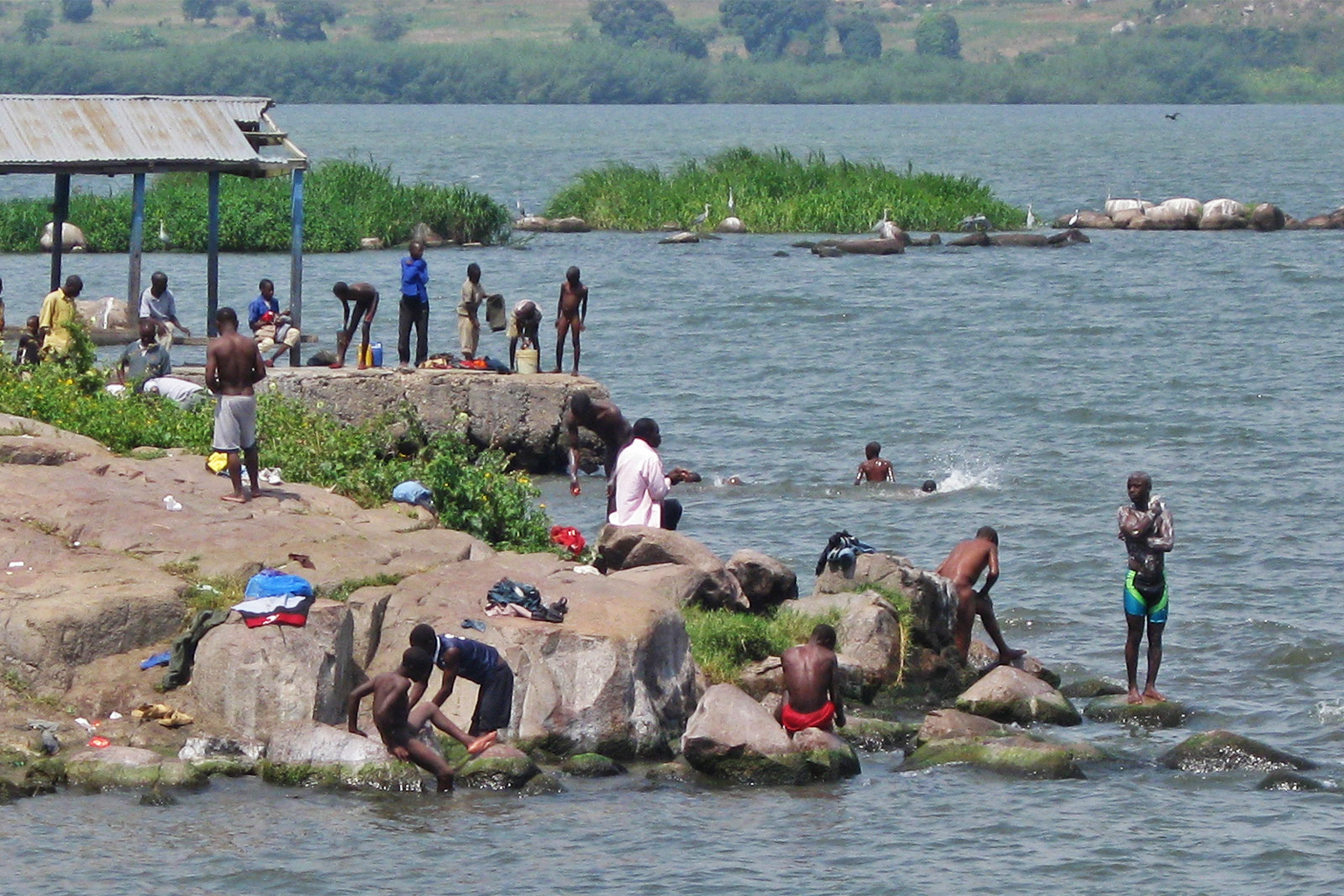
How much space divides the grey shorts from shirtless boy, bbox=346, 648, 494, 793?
10.2 ft

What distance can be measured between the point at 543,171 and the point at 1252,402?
5926 centimetres

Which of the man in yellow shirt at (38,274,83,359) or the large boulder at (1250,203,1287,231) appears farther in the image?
the large boulder at (1250,203,1287,231)

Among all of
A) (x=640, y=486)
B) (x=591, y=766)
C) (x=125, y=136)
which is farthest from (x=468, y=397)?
(x=591, y=766)

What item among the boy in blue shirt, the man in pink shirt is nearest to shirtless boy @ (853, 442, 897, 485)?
the boy in blue shirt

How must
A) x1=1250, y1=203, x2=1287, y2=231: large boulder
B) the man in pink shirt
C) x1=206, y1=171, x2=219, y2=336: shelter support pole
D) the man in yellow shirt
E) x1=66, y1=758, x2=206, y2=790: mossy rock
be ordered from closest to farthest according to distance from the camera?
x1=66, y1=758, x2=206, y2=790: mossy rock < the man in pink shirt < the man in yellow shirt < x1=206, y1=171, x2=219, y2=336: shelter support pole < x1=1250, y1=203, x2=1287, y2=231: large boulder

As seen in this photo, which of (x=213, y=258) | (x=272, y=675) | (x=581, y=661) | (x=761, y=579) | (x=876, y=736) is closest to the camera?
(x=272, y=675)

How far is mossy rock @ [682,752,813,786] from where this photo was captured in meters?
13.0

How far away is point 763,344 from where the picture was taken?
1387 inches

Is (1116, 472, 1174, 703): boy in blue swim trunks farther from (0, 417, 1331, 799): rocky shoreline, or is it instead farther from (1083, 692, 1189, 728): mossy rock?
(0, 417, 1331, 799): rocky shoreline

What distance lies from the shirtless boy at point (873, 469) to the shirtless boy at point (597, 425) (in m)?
5.36

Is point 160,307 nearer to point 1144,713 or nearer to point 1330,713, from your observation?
point 1144,713

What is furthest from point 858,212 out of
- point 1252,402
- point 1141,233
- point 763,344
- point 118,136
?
point 118,136

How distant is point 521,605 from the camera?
13.6 m

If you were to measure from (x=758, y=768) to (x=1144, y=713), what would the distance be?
3517 millimetres
